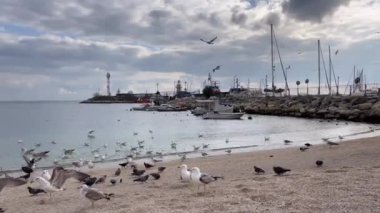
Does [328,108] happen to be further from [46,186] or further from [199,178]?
[46,186]

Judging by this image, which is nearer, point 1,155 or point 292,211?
point 292,211

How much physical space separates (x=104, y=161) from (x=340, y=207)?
1712 cm

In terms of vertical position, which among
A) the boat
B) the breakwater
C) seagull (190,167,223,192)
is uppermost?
seagull (190,167,223,192)

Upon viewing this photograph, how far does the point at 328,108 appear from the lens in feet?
236

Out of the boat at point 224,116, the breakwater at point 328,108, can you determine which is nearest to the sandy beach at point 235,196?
the breakwater at point 328,108

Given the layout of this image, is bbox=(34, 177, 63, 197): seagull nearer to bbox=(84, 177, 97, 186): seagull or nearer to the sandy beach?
the sandy beach

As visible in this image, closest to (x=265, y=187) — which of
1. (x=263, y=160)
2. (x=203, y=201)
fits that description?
(x=203, y=201)

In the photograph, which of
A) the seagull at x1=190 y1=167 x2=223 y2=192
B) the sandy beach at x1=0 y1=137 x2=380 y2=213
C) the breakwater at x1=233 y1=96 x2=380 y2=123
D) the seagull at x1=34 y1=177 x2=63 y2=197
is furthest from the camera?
the breakwater at x1=233 y1=96 x2=380 y2=123

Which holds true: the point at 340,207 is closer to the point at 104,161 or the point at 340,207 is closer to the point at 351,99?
the point at 104,161

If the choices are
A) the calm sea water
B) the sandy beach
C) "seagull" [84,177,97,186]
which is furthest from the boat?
"seagull" [84,177,97,186]

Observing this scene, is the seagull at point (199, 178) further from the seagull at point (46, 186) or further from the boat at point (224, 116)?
the boat at point (224, 116)

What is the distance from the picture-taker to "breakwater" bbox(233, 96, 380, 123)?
59.3 m

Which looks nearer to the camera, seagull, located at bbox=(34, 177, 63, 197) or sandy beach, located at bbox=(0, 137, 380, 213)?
sandy beach, located at bbox=(0, 137, 380, 213)

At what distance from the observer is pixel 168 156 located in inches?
1003
